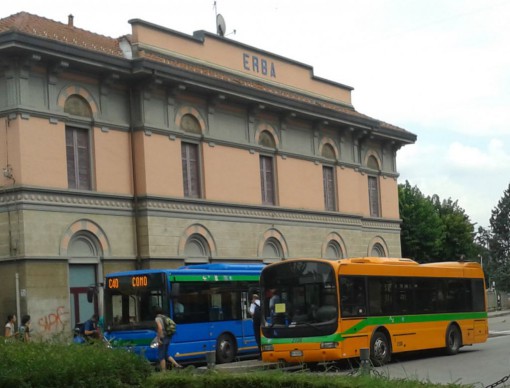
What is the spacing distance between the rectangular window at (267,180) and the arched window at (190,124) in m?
4.15

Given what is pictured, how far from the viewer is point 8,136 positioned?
83.0ft

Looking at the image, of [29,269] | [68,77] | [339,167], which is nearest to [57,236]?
[29,269]

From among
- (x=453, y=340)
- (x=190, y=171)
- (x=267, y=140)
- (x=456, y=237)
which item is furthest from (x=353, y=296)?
(x=456, y=237)

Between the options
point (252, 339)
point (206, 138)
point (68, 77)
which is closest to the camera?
point (252, 339)

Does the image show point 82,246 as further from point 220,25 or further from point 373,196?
point 373,196

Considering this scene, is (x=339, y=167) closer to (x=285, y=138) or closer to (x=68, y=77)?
(x=285, y=138)

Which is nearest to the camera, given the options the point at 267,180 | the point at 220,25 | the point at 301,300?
the point at 301,300

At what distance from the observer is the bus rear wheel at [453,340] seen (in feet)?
77.2

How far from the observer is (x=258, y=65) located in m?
35.2

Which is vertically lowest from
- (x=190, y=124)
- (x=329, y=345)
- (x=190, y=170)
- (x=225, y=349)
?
(x=225, y=349)

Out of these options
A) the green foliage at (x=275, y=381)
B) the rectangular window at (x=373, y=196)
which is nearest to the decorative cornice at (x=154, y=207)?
the rectangular window at (x=373, y=196)

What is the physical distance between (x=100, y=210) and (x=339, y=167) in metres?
14.4

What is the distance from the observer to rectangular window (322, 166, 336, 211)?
38188mm

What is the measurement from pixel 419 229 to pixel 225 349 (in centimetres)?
3808
